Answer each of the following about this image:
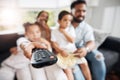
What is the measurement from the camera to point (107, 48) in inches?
78.7

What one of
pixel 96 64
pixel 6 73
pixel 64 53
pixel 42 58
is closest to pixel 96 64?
pixel 96 64

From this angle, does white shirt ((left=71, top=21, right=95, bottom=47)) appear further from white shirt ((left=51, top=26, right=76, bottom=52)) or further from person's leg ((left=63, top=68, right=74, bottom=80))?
person's leg ((left=63, top=68, right=74, bottom=80))

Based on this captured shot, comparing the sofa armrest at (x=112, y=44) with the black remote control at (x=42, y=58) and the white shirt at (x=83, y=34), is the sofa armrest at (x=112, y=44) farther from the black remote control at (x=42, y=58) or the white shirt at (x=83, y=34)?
the black remote control at (x=42, y=58)

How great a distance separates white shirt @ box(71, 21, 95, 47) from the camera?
4.97ft

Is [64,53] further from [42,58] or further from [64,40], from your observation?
[42,58]

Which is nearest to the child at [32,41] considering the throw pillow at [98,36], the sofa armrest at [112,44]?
the throw pillow at [98,36]

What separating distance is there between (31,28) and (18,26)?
10 cm

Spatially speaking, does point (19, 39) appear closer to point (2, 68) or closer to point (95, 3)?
point (2, 68)

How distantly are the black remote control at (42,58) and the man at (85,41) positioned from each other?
29 cm

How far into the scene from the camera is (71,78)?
4.50 feet

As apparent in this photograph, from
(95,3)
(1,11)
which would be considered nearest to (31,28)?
(1,11)

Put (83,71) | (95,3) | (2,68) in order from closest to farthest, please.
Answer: (2,68) → (83,71) → (95,3)

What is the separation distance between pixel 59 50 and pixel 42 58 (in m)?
0.20

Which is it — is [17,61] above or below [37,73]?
above
